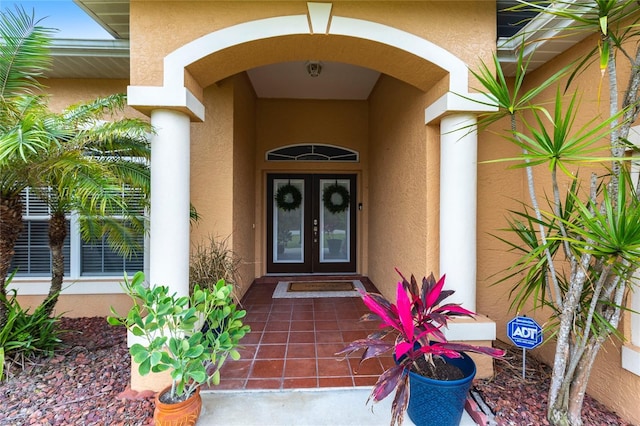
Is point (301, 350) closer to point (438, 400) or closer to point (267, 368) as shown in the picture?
point (267, 368)

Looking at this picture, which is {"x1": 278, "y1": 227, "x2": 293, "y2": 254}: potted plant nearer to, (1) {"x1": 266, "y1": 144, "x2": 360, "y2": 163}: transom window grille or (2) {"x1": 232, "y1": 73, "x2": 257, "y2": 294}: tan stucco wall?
(2) {"x1": 232, "y1": 73, "x2": 257, "y2": 294}: tan stucco wall

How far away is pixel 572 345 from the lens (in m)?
2.29

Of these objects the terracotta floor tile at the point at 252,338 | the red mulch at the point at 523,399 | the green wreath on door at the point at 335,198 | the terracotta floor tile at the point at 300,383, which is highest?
the green wreath on door at the point at 335,198

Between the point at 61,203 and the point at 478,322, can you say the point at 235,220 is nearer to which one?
the point at 61,203

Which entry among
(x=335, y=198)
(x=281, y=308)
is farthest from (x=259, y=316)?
(x=335, y=198)

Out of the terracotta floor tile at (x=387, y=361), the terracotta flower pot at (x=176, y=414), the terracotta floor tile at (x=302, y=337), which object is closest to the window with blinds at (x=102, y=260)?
the terracotta floor tile at (x=302, y=337)

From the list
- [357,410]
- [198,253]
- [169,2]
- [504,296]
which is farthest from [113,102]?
[504,296]

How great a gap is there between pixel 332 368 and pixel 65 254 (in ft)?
13.2

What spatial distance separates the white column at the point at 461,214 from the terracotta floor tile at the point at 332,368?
1191 millimetres

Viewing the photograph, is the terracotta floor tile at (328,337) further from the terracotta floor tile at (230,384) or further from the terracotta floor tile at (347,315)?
the terracotta floor tile at (230,384)

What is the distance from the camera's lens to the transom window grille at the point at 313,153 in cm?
633

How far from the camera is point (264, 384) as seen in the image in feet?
8.63

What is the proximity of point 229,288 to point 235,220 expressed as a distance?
2.29 meters

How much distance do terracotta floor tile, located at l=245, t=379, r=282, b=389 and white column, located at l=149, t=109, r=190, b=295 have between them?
3.31 ft
